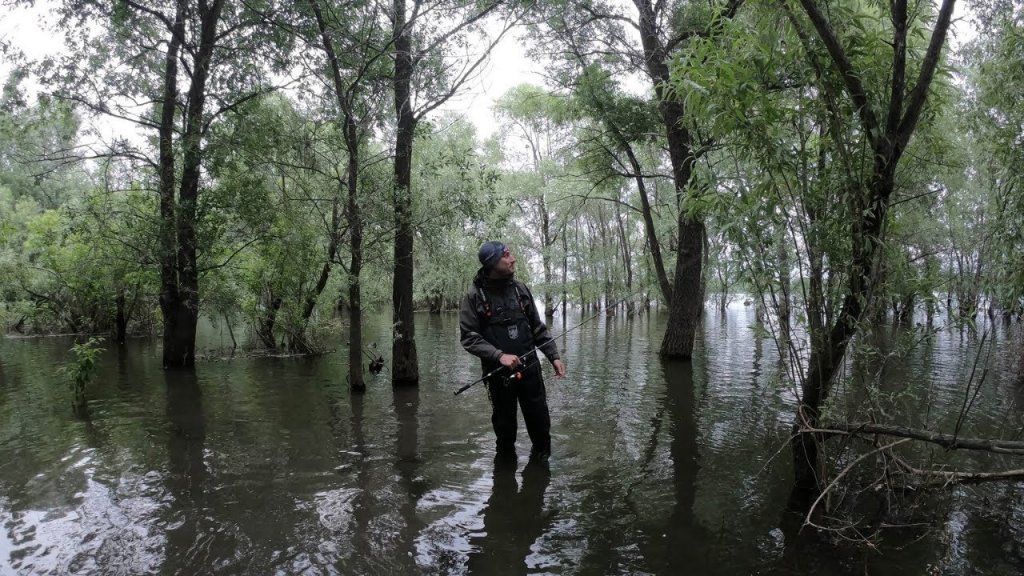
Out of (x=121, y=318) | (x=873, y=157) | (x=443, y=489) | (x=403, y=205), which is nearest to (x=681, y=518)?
(x=443, y=489)

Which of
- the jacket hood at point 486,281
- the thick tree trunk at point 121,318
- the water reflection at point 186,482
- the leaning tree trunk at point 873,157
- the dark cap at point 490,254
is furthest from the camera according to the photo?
the thick tree trunk at point 121,318

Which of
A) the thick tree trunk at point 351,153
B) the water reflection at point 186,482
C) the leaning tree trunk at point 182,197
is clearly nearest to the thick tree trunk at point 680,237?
the thick tree trunk at point 351,153

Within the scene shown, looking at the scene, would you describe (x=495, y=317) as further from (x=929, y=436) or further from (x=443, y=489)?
(x=929, y=436)

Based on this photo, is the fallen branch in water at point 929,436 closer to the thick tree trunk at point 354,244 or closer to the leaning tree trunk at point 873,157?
the leaning tree trunk at point 873,157

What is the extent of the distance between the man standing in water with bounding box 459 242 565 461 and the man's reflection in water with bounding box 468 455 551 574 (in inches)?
13.5

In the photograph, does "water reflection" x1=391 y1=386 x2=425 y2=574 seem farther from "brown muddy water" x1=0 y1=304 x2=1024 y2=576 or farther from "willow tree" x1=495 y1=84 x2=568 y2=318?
"willow tree" x1=495 y1=84 x2=568 y2=318

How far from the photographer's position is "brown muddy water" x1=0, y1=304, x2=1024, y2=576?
10.8 ft

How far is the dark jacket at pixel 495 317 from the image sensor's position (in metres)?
4.79

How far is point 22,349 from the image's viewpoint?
48.6 feet

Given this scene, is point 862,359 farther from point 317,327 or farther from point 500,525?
point 317,327

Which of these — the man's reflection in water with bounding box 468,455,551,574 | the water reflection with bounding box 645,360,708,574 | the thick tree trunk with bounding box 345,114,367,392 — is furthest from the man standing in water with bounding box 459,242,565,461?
the thick tree trunk with bounding box 345,114,367,392

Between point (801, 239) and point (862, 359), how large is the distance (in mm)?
907

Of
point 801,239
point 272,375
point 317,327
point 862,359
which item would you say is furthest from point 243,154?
point 862,359

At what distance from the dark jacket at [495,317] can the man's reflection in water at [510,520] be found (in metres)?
1.00
